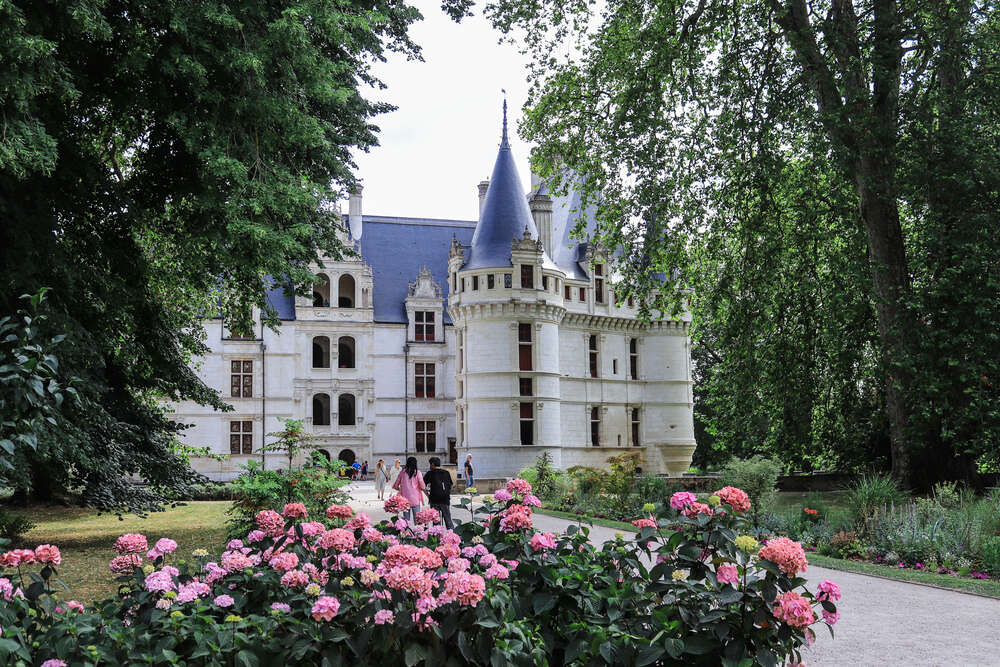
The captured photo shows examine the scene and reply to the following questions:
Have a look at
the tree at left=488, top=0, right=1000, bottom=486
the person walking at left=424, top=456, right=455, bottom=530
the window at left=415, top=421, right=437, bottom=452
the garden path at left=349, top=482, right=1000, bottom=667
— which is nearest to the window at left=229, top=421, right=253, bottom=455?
the window at left=415, top=421, right=437, bottom=452

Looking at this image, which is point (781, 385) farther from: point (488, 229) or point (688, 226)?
point (488, 229)

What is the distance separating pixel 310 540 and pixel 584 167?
14637 millimetres

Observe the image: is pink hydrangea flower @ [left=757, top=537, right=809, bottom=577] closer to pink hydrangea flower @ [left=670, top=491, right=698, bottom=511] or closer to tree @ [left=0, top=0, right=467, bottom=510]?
pink hydrangea flower @ [left=670, top=491, right=698, bottom=511]

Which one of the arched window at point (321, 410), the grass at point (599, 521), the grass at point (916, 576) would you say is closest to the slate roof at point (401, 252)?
the arched window at point (321, 410)

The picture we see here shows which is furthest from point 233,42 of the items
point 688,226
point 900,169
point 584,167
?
point 900,169

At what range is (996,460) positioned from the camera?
1362 centimetres

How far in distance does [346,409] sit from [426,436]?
438 cm

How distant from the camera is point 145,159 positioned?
11.8 metres

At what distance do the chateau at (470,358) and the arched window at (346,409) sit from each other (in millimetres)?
89

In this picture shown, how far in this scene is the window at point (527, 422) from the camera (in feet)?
104

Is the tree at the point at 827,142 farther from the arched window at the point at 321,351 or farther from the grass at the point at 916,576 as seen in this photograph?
the arched window at the point at 321,351

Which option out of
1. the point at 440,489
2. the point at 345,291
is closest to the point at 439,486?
the point at 440,489

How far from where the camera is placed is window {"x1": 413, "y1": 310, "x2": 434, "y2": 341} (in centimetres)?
4228

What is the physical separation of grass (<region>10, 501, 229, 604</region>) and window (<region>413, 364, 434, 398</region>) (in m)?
18.9
